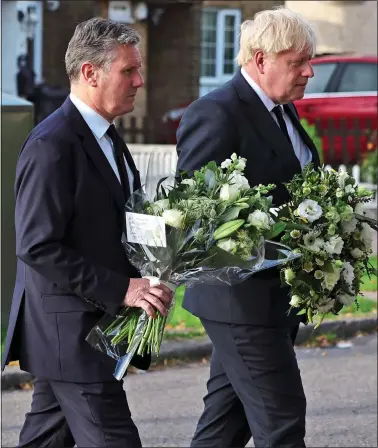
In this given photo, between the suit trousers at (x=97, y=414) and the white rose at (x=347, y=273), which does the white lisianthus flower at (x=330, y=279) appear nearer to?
the white rose at (x=347, y=273)

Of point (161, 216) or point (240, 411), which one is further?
point (240, 411)

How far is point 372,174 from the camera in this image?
16766 millimetres

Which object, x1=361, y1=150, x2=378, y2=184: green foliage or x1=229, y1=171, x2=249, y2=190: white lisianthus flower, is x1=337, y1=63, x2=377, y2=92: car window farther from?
x1=229, y1=171, x2=249, y2=190: white lisianthus flower

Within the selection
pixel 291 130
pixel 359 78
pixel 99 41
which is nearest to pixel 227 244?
pixel 99 41

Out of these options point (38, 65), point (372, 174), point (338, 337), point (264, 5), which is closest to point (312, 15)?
point (264, 5)

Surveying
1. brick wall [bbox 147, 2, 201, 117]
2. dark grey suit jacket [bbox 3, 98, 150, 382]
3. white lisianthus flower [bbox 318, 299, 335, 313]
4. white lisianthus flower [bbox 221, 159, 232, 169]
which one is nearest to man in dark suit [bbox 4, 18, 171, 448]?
dark grey suit jacket [bbox 3, 98, 150, 382]

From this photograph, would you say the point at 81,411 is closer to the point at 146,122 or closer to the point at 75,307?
the point at 75,307

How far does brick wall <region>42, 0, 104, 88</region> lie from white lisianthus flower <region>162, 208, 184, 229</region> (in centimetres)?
2675

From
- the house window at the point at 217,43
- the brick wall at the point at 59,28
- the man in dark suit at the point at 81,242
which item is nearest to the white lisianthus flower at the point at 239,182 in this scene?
the man in dark suit at the point at 81,242

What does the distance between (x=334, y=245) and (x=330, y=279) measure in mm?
131

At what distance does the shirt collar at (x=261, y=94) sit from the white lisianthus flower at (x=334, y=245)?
677 millimetres

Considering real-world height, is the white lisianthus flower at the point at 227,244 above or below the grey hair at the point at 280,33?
below

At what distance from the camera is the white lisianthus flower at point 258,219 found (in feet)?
13.9

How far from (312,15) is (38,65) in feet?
22.7
